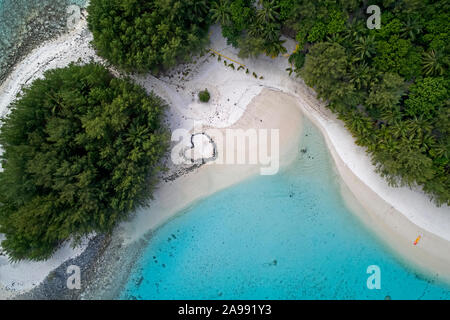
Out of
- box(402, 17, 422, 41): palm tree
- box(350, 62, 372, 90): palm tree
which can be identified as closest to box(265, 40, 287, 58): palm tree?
box(350, 62, 372, 90): palm tree

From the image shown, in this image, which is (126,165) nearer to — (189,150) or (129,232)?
(189,150)

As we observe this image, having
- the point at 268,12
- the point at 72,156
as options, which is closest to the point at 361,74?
the point at 268,12

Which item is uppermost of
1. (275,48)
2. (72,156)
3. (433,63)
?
(275,48)

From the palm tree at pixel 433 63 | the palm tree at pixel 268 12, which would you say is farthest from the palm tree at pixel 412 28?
the palm tree at pixel 268 12

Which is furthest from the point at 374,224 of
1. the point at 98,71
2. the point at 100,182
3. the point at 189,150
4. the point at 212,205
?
the point at 98,71

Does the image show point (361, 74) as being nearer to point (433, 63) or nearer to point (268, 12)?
point (433, 63)
